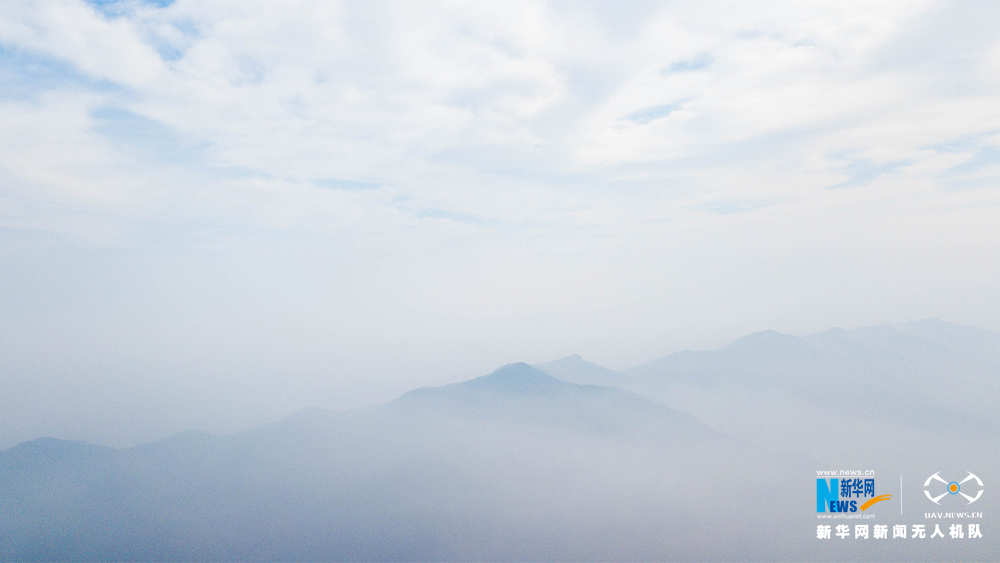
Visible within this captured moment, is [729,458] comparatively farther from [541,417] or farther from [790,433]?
[541,417]

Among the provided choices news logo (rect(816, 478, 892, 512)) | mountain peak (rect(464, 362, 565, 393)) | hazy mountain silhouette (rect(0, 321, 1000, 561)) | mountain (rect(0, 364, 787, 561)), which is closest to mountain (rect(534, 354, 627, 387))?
mountain peak (rect(464, 362, 565, 393))

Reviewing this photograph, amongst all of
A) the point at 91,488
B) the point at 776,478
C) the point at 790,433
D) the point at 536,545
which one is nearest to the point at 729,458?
the point at 776,478

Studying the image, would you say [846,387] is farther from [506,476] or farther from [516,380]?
[506,476]

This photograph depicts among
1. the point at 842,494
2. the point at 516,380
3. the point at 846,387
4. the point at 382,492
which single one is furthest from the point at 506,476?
the point at 846,387

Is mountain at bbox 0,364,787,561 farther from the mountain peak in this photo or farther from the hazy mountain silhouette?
the mountain peak

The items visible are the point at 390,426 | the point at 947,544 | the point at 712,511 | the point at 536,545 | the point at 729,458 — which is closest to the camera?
the point at 947,544

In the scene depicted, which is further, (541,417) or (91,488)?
(541,417)

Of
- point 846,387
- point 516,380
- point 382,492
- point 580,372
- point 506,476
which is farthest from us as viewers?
point 580,372

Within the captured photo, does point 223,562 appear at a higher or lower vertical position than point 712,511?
lower
